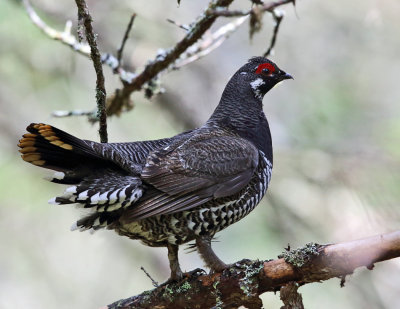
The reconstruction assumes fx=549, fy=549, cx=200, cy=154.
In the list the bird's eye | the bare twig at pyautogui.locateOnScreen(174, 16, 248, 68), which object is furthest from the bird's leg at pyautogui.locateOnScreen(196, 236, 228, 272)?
the bare twig at pyautogui.locateOnScreen(174, 16, 248, 68)

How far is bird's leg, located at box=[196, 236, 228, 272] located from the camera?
458 cm

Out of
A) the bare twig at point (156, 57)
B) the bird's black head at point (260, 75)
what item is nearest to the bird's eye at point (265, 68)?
the bird's black head at point (260, 75)

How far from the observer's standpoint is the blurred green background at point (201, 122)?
25.1ft

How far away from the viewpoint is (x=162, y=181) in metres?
4.65

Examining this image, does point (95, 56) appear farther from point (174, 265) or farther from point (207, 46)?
point (207, 46)

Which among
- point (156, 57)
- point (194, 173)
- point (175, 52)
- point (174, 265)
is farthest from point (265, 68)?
point (174, 265)

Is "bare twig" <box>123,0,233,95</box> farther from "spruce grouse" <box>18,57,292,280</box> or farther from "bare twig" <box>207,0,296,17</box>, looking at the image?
"spruce grouse" <box>18,57,292,280</box>

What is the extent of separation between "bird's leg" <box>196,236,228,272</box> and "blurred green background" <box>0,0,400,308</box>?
2507 mm

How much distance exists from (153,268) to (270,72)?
153 inches

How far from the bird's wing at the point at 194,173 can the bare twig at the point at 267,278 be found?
654mm

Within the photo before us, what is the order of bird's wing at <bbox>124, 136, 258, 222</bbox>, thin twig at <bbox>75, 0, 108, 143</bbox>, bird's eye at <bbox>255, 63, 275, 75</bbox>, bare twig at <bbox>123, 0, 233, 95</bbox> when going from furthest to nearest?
1. bird's eye at <bbox>255, 63, 275, 75</bbox>
2. bare twig at <bbox>123, 0, 233, 95</bbox>
3. bird's wing at <bbox>124, 136, 258, 222</bbox>
4. thin twig at <bbox>75, 0, 108, 143</bbox>

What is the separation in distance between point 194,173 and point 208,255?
72 centimetres

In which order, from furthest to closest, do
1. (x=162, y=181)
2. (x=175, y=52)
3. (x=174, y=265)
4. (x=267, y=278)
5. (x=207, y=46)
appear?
(x=207, y=46)
(x=175, y=52)
(x=174, y=265)
(x=162, y=181)
(x=267, y=278)

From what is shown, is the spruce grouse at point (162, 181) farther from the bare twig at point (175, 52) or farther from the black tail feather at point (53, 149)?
the bare twig at point (175, 52)
